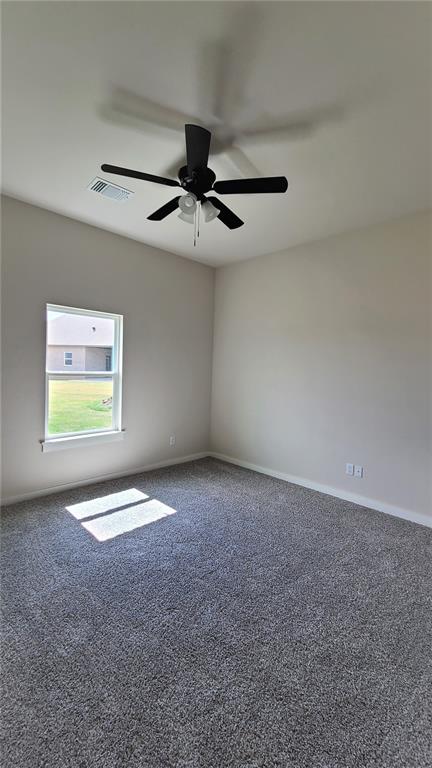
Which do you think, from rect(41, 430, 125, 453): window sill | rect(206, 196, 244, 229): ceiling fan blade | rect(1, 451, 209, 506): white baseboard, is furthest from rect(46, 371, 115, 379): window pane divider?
rect(206, 196, 244, 229): ceiling fan blade

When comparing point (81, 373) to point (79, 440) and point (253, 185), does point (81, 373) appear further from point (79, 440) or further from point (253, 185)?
point (253, 185)

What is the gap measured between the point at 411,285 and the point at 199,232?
2.19 metres

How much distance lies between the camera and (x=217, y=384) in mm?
5008

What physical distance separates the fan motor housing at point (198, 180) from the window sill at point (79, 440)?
8.81 ft

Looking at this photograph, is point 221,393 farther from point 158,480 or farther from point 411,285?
point 411,285

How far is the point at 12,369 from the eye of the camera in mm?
3160

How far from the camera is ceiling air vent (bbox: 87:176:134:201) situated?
271 cm

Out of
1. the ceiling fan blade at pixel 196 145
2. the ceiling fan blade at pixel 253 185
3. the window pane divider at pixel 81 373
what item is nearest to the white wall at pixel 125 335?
the window pane divider at pixel 81 373

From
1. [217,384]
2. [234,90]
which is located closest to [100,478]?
[217,384]

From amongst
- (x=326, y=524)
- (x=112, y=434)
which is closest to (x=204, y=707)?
(x=326, y=524)

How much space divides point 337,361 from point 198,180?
2.34 m

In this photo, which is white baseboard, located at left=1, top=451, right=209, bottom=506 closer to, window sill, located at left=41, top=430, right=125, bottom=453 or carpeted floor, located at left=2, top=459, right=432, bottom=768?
carpeted floor, located at left=2, top=459, right=432, bottom=768

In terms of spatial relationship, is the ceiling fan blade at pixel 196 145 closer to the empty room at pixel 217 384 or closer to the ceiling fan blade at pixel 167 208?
the empty room at pixel 217 384

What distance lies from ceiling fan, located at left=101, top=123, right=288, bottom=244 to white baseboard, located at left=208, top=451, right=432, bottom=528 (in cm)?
291
